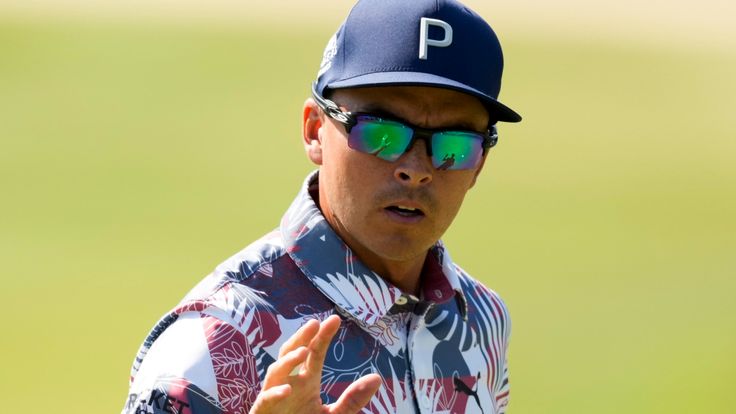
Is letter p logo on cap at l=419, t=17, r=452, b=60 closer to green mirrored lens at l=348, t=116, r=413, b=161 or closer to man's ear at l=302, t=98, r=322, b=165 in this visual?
green mirrored lens at l=348, t=116, r=413, b=161

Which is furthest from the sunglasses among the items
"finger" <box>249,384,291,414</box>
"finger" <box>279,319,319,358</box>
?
"finger" <box>249,384,291,414</box>

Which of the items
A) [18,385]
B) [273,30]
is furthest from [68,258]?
[273,30]

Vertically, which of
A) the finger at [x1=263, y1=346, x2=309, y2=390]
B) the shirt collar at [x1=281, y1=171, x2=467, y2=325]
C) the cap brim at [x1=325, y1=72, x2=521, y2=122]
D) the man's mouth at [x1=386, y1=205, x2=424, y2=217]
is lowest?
the finger at [x1=263, y1=346, x2=309, y2=390]

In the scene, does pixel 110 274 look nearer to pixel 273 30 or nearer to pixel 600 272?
pixel 600 272

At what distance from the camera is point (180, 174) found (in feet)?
40.5

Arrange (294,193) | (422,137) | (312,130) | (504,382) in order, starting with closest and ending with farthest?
1. (422,137)
2. (312,130)
3. (504,382)
4. (294,193)

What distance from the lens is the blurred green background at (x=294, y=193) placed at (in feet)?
30.5

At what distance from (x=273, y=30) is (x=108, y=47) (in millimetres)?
2059

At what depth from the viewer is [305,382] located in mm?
2566

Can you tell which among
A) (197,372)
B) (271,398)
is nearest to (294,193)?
(197,372)

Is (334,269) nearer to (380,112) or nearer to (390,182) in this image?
(390,182)

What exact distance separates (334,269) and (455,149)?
420 millimetres

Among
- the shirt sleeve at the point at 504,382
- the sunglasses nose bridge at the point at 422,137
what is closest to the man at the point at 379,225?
the sunglasses nose bridge at the point at 422,137

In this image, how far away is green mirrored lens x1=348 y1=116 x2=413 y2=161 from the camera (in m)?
3.09
